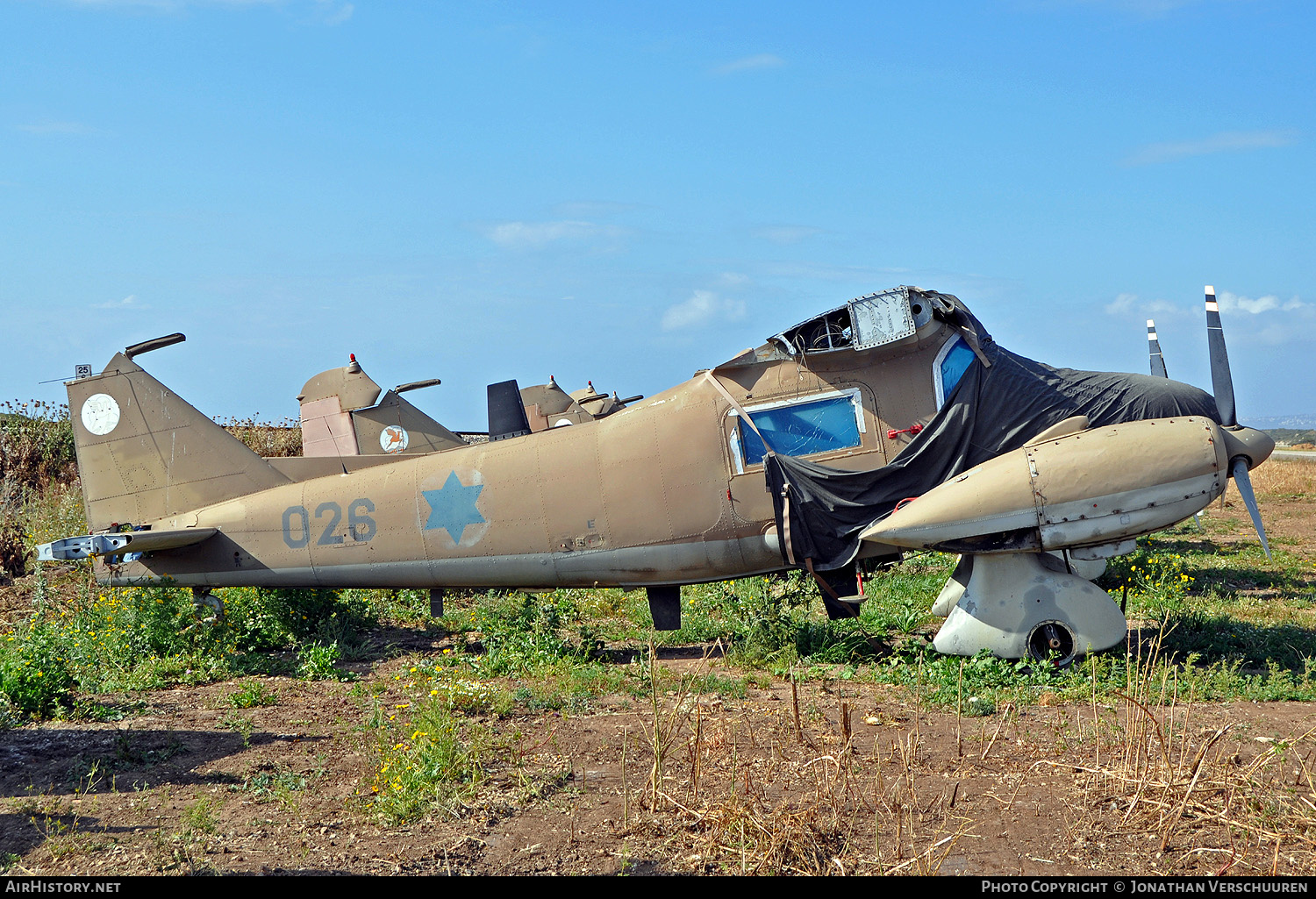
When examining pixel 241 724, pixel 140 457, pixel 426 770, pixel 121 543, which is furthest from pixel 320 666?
pixel 426 770

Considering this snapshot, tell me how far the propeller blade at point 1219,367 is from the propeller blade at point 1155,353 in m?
1.69

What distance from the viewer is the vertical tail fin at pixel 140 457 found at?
10.2m

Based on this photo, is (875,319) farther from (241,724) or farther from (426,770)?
(241,724)

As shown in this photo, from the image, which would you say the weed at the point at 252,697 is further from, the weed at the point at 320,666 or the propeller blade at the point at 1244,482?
the propeller blade at the point at 1244,482

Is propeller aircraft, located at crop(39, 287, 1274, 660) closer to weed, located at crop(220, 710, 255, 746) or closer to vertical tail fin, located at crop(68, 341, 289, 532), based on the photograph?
vertical tail fin, located at crop(68, 341, 289, 532)

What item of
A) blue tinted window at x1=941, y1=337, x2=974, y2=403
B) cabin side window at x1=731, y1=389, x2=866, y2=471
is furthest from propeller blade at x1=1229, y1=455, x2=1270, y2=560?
cabin side window at x1=731, y1=389, x2=866, y2=471

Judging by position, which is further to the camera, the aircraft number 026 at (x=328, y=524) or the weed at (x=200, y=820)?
the aircraft number 026 at (x=328, y=524)

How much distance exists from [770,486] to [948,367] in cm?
196

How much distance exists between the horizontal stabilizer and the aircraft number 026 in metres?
0.82

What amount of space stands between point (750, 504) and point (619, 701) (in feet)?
7.39

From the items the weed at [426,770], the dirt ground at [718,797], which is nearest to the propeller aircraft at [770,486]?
the dirt ground at [718,797]
